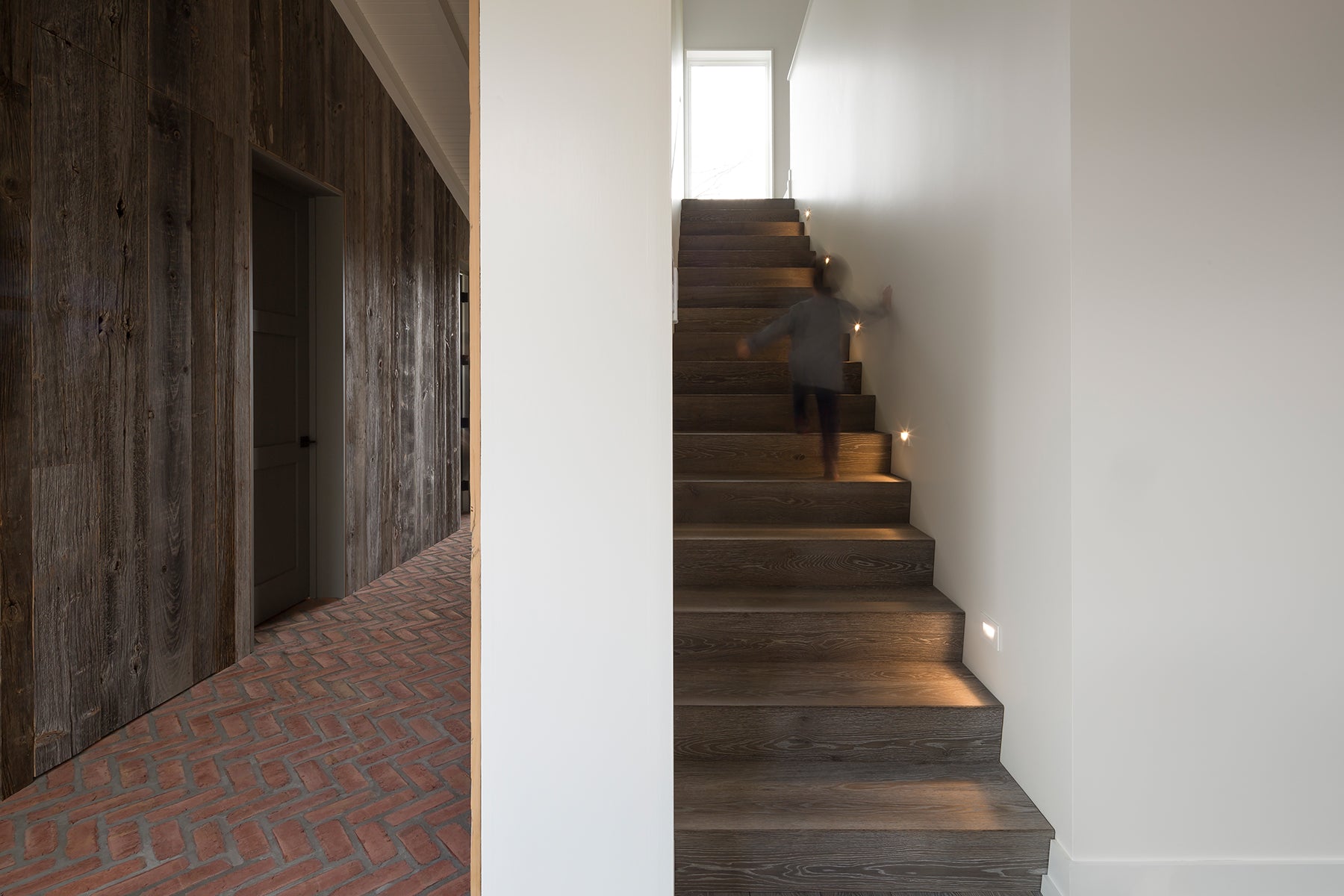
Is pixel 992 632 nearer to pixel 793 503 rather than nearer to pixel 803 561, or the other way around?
pixel 803 561

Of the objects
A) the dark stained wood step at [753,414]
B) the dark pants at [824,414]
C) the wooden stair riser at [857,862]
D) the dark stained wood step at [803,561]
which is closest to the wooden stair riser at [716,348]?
the dark stained wood step at [753,414]

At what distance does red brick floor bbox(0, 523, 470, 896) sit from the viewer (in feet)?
6.46

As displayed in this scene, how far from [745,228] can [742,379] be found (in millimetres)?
2329

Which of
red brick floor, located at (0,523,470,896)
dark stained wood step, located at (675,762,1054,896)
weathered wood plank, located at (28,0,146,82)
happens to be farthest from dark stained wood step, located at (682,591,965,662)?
weathered wood plank, located at (28,0,146,82)

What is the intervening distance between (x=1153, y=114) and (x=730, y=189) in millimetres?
7587

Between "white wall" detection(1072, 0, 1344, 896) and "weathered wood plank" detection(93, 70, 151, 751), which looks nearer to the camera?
"white wall" detection(1072, 0, 1344, 896)

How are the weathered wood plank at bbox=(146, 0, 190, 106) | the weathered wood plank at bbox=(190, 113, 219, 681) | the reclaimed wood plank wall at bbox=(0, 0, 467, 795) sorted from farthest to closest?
the weathered wood plank at bbox=(190, 113, 219, 681), the weathered wood plank at bbox=(146, 0, 190, 106), the reclaimed wood plank wall at bbox=(0, 0, 467, 795)

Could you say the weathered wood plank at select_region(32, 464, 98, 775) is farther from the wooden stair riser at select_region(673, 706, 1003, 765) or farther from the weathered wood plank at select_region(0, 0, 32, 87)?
the wooden stair riser at select_region(673, 706, 1003, 765)

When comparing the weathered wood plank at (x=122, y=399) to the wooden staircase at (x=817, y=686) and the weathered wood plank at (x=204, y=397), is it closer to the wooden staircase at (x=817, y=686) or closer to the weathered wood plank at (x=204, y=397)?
the weathered wood plank at (x=204, y=397)

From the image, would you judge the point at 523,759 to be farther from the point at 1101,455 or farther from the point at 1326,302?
the point at 1326,302

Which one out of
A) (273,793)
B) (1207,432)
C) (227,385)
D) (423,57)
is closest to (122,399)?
(227,385)

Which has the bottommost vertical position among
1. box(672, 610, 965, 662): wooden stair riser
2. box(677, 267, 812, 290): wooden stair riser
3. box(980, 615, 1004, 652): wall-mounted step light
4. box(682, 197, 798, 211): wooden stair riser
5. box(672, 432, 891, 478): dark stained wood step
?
box(672, 610, 965, 662): wooden stair riser

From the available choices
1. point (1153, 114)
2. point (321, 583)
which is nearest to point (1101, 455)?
point (1153, 114)

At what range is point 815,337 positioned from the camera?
377cm
